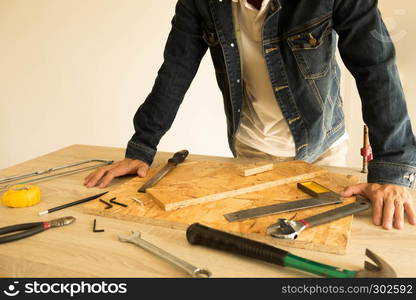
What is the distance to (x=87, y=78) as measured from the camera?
2.61 metres

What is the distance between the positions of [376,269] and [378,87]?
1.62 ft

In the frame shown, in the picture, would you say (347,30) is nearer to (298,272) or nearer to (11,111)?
(298,272)

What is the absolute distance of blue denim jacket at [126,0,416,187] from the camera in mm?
920

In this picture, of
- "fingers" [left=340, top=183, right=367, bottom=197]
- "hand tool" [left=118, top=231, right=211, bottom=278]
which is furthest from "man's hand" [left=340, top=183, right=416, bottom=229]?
"hand tool" [left=118, top=231, right=211, bottom=278]

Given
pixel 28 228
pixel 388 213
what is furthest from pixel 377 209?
pixel 28 228

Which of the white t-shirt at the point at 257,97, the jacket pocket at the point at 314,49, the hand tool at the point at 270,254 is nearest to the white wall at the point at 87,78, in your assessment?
the white t-shirt at the point at 257,97

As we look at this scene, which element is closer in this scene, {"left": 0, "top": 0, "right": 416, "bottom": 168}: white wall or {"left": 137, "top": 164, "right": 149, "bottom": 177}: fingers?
{"left": 137, "top": 164, "right": 149, "bottom": 177}: fingers

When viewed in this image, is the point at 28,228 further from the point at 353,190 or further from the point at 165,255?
the point at 353,190

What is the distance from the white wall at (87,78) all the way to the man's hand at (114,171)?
57.1 inches

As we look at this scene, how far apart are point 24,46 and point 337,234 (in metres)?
2.57

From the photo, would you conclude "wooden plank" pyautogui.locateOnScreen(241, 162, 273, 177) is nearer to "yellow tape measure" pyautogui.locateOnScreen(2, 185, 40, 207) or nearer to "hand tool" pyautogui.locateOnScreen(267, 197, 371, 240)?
"hand tool" pyautogui.locateOnScreen(267, 197, 371, 240)

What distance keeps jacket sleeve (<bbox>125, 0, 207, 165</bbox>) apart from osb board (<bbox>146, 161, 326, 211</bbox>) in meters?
0.20

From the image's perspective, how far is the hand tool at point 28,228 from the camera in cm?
74

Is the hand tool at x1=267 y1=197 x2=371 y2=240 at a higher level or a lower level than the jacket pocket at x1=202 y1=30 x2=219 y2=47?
lower
